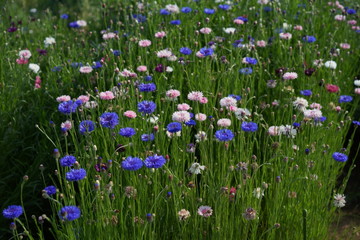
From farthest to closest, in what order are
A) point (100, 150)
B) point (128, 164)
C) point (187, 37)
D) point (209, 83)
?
1. point (187, 37)
2. point (209, 83)
3. point (100, 150)
4. point (128, 164)

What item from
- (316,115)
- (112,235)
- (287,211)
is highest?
(316,115)

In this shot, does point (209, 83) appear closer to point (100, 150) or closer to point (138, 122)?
point (138, 122)

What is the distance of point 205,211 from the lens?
2055mm

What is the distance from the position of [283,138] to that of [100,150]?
99 cm

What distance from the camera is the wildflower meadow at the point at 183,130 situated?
214 cm

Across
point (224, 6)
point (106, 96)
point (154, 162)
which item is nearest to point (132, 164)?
point (154, 162)

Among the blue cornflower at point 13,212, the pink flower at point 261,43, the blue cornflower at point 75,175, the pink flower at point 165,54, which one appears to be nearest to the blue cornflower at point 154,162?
the blue cornflower at point 75,175

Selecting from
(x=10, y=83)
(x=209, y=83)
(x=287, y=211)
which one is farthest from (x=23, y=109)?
(x=287, y=211)

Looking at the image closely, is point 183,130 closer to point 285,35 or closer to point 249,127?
point 249,127

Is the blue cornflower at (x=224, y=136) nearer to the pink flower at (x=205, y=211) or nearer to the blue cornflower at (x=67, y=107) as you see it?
the pink flower at (x=205, y=211)

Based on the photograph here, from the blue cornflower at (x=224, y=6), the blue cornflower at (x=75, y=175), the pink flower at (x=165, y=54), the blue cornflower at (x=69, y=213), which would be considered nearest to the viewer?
the blue cornflower at (x=69, y=213)

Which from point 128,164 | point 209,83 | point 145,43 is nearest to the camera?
point 128,164

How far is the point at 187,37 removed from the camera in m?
3.82

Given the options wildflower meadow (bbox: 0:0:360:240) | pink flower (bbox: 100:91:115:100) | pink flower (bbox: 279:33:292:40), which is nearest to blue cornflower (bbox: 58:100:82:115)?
wildflower meadow (bbox: 0:0:360:240)
